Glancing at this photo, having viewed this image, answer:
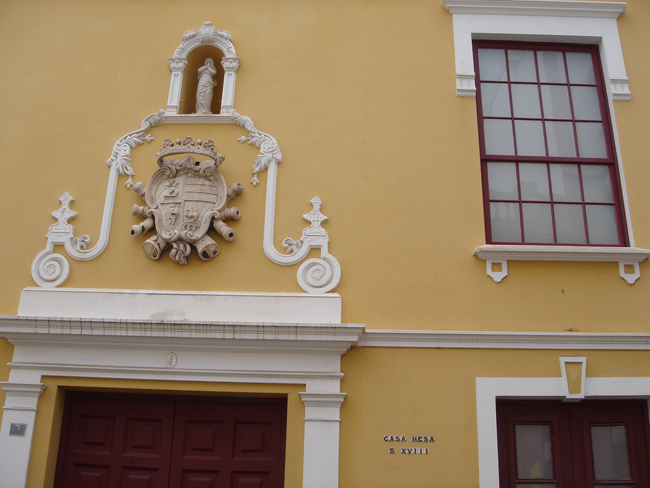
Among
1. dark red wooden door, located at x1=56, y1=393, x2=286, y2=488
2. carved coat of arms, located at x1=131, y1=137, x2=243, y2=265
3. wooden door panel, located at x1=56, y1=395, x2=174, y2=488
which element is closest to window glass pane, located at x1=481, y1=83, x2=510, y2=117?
carved coat of arms, located at x1=131, y1=137, x2=243, y2=265

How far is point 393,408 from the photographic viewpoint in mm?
6012

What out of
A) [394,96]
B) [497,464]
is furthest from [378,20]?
[497,464]

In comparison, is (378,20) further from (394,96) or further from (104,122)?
(104,122)

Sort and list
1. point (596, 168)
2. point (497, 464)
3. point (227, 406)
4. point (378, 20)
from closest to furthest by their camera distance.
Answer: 1. point (497, 464)
2. point (227, 406)
3. point (596, 168)
4. point (378, 20)

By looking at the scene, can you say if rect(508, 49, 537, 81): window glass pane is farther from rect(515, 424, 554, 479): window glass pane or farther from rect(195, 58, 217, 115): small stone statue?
rect(515, 424, 554, 479): window glass pane

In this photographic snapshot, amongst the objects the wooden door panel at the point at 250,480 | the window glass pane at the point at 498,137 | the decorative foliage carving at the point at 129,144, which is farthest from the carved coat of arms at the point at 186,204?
the window glass pane at the point at 498,137

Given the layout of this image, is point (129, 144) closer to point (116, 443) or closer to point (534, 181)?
point (116, 443)

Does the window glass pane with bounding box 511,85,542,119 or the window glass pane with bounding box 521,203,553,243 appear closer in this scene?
the window glass pane with bounding box 521,203,553,243

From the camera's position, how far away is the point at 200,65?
7.80m

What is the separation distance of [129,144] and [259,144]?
60.8 inches

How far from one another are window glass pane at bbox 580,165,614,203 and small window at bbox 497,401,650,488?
2280mm

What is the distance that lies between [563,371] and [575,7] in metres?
4.45

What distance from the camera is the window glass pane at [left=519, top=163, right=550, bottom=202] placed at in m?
6.83

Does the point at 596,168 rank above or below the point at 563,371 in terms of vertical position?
above
